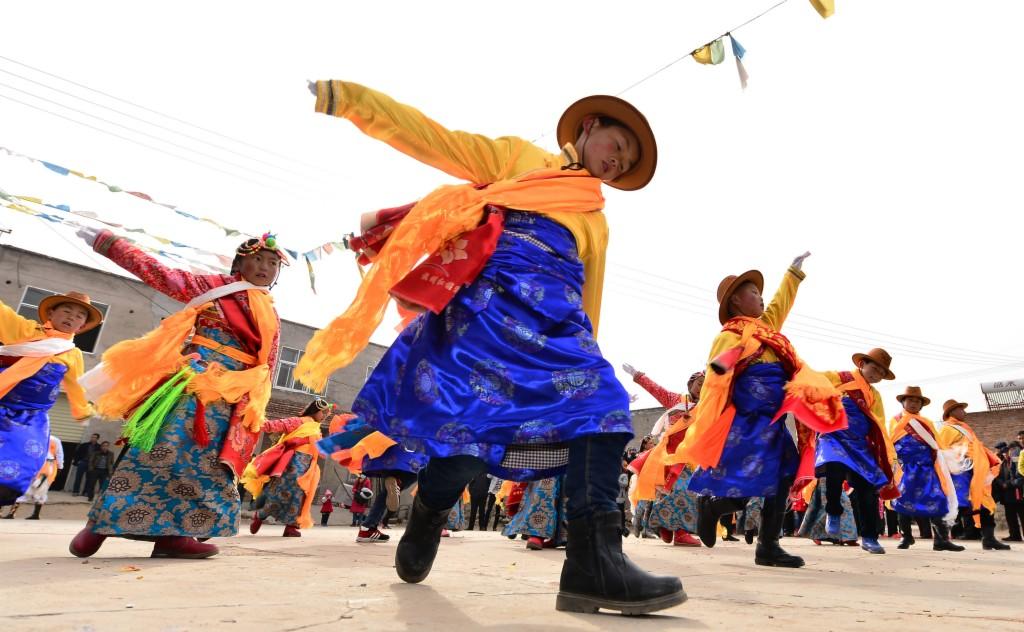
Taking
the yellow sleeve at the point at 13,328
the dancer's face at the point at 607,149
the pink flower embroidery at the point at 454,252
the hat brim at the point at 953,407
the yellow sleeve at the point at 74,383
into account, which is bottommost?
the yellow sleeve at the point at 74,383

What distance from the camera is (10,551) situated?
11.1ft

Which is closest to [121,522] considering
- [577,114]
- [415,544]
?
[415,544]

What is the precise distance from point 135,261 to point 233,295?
542 millimetres

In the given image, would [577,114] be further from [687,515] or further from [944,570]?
[687,515]

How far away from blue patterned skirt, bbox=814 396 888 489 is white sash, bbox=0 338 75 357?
21.1 feet

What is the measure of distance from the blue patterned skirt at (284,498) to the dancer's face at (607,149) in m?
6.69

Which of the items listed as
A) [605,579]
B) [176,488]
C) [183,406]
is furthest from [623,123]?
[176,488]

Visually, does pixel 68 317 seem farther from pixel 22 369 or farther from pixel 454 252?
pixel 454 252

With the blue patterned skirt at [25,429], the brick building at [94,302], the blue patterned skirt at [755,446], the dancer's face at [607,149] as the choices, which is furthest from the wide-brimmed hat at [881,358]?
the brick building at [94,302]

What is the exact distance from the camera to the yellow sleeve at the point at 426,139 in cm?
224

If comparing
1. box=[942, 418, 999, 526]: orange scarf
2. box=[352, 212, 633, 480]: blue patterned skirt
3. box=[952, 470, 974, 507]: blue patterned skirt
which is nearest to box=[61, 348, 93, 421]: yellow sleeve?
box=[352, 212, 633, 480]: blue patterned skirt

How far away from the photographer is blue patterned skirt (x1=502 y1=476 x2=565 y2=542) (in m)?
5.72

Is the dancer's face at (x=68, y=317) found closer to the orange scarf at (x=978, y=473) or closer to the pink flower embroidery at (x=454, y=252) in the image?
the pink flower embroidery at (x=454, y=252)

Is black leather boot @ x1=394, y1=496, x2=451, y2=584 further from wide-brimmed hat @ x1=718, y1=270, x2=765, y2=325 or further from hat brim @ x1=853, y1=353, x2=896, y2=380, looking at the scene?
hat brim @ x1=853, y1=353, x2=896, y2=380
